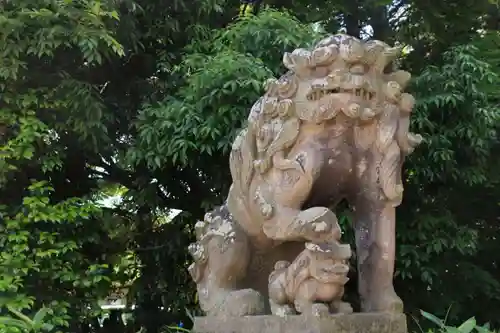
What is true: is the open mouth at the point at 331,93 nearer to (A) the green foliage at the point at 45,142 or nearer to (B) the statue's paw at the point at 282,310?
(B) the statue's paw at the point at 282,310

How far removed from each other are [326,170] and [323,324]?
54 centimetres

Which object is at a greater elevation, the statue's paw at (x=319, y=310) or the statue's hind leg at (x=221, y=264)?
the statue's hind leg at (x=221, y=264)

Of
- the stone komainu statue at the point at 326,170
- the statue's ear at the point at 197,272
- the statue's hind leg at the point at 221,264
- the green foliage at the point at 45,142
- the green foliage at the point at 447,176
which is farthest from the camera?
the green foliage at the point at 447,176

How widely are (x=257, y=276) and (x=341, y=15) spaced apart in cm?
309

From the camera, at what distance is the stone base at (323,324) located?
80.1 inches

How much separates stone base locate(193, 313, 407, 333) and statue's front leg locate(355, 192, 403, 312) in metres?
0.06

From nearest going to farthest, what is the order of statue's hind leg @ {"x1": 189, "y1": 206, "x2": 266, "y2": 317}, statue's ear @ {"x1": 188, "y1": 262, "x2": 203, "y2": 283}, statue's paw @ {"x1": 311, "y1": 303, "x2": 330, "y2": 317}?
statue's paw @ {"x1": 311, "y1": 303, "x2": 330, "y2": 317} < statue's hind leg @ {"x1": 189, "y1": 206, "x2": 266, "y2": 317} < statue's ear @ {"x1": 188, "y1": 262, "x2": 203, "y2": 283}

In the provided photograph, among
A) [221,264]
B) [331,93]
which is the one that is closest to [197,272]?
[221,264]

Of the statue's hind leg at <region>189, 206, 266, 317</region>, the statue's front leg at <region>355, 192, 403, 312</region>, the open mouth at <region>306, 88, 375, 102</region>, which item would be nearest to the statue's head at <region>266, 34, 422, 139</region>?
the open mouth at <region>306, 88, 375, 102</region>

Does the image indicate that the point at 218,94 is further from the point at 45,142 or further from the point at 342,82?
the point at 342,82

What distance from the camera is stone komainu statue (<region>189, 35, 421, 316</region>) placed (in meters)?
2.13

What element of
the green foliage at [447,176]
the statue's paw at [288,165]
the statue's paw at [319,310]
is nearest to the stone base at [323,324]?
the statue's paw at [319,310]

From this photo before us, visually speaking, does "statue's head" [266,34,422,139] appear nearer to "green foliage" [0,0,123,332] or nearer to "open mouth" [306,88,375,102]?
"open mouth" [306,88,375,102]

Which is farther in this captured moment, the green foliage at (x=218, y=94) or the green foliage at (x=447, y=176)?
the green foliage at (x=447, y=176)
